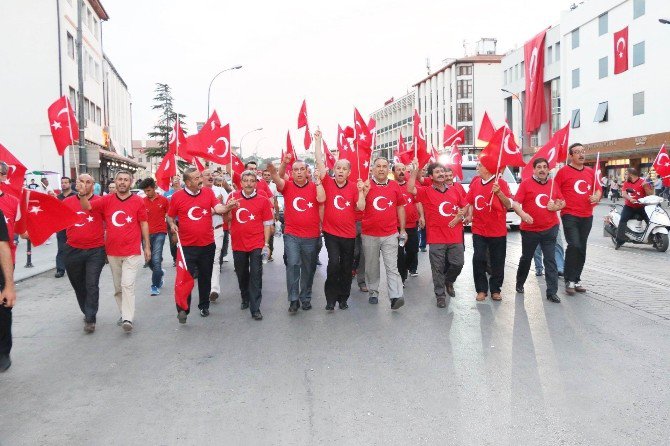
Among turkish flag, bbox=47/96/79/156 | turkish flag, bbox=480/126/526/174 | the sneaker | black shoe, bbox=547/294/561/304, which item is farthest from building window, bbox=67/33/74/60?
black shoe, bbox=547/294/561/304

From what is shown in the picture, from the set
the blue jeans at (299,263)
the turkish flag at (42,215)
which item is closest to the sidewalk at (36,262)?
the blue jeans at (299,263)

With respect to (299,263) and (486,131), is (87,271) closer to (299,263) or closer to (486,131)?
(299,263)

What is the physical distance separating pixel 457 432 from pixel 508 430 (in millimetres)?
315

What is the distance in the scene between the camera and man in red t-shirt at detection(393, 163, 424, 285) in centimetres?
949

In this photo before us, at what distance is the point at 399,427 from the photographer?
163 inches

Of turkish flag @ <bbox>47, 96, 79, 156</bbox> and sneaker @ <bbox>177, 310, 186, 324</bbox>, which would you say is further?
turkish flag @ <bbox>47, 96, 79, 156</bbox>

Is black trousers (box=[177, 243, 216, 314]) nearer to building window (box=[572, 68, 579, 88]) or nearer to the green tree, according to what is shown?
building window (box=[572, 68, 579, 88])

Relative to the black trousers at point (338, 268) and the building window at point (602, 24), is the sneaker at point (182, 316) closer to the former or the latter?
the black trousers at point (338, 268)

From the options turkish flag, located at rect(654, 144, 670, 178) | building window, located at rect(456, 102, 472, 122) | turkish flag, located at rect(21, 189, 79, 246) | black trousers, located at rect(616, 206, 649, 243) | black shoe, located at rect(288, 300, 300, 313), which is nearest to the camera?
turkish flag, located at rect(21, 189, 79, 246)

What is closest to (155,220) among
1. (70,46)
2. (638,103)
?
(70,46)

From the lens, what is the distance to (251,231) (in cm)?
778

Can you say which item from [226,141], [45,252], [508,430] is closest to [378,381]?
[508,430]

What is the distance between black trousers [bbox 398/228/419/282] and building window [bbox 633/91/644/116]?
34309mm

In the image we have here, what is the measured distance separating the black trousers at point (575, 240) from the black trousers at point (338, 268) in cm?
289
